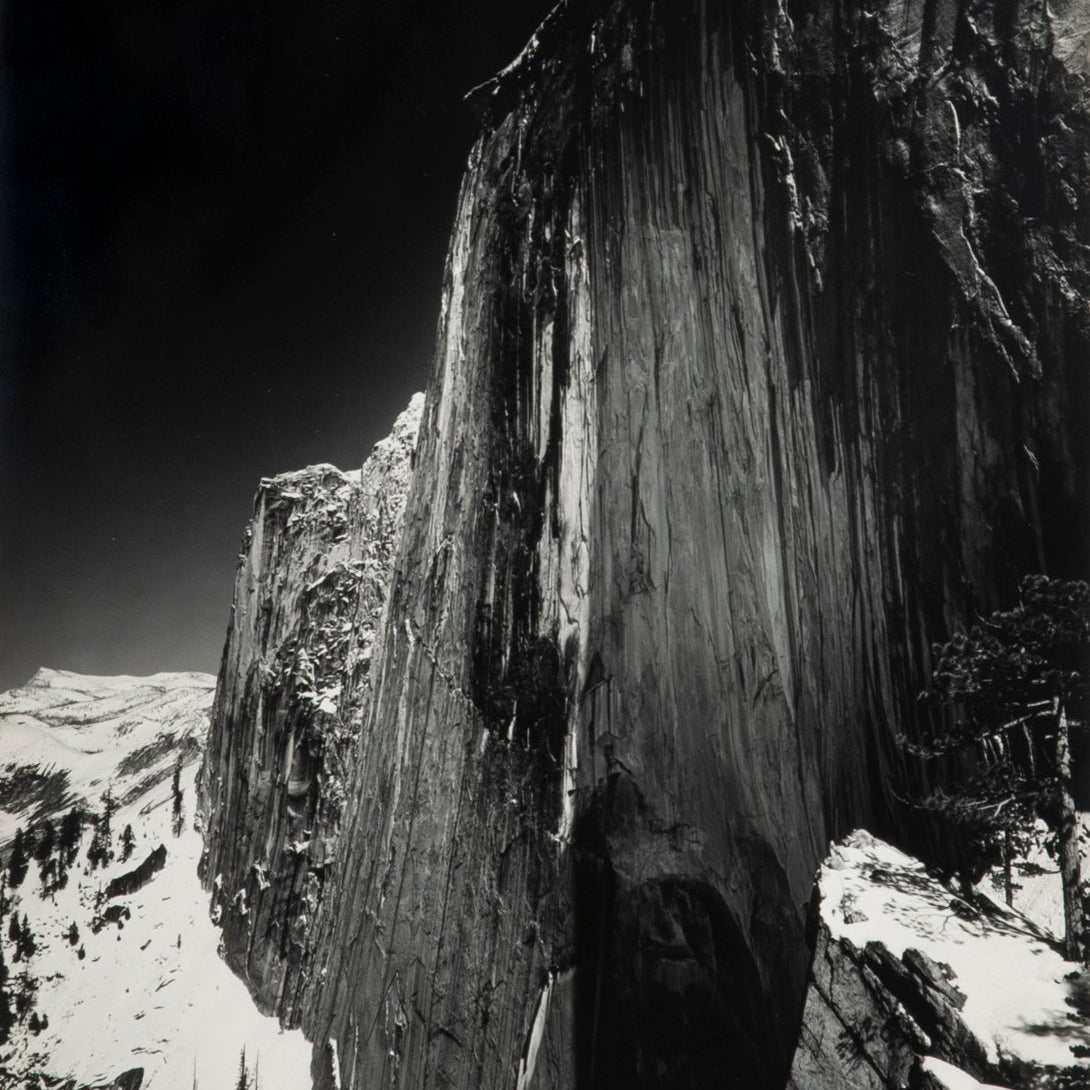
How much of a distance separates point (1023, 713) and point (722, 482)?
5775mm

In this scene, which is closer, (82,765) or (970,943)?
(970,943)

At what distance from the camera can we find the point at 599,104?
13250mm

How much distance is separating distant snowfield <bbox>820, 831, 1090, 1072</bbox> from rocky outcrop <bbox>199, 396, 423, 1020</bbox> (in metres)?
25.3

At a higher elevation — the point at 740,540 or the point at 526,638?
the point at 740,540

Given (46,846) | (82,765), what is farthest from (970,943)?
(82,765)

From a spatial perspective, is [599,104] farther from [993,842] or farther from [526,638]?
[993,842]

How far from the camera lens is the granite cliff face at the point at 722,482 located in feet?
28.5

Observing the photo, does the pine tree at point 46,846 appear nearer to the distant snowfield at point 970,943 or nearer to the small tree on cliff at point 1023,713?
the distant snowfield at point 970,943

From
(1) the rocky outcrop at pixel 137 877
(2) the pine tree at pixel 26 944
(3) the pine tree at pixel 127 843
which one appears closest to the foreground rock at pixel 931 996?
(1) the rocky outcrop at pixel 137 877

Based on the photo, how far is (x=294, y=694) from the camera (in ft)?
125

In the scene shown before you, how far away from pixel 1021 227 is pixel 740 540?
6102mm

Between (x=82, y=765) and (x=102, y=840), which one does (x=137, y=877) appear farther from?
(x=82, y=765)

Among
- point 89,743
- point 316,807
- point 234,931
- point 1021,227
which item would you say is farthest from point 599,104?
point 89,743

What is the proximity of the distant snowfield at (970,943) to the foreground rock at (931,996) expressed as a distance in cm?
1
